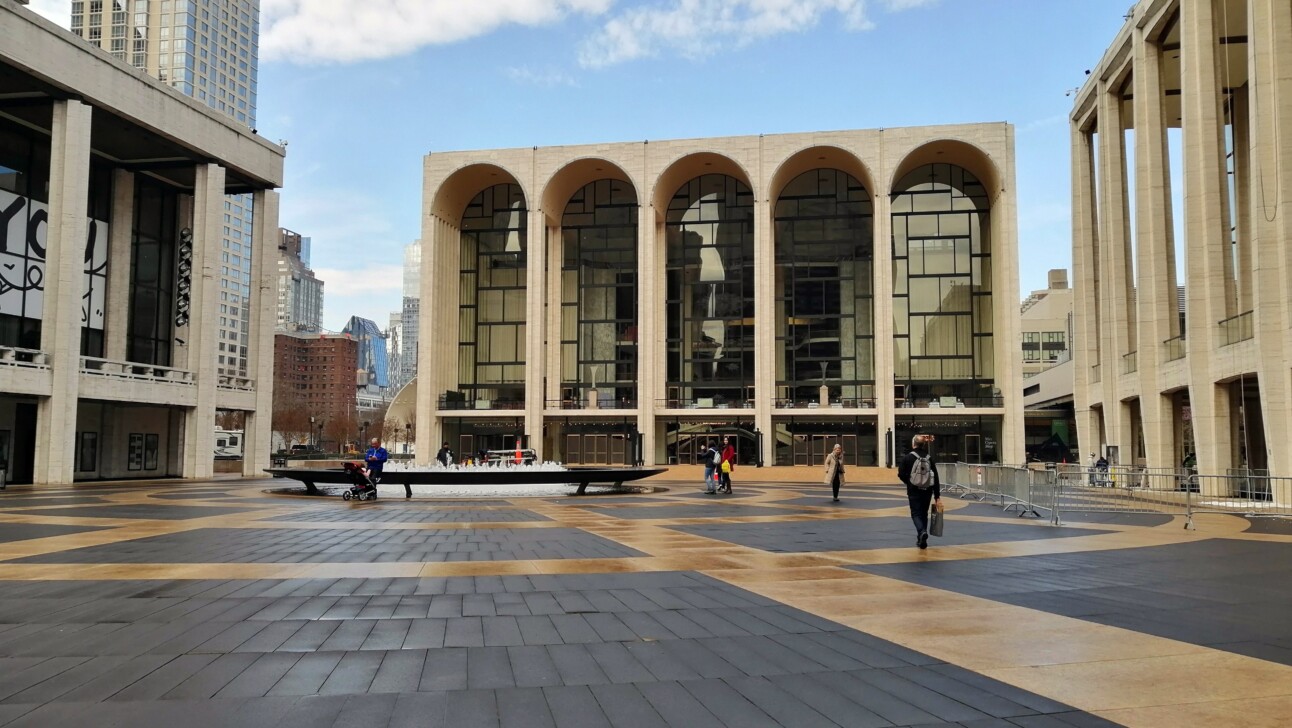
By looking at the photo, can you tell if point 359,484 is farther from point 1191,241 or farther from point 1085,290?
point 1085,290

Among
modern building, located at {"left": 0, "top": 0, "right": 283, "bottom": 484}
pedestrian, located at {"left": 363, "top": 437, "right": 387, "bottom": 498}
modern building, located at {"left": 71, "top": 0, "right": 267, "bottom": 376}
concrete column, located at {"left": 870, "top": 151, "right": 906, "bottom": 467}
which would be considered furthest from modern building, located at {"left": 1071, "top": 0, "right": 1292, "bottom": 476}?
modern building, located at {"left": 71, "top": 0, "right": 267, "bottom": 376}

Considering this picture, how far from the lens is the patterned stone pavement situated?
203 inches

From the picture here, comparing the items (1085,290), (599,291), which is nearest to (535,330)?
(599,291)

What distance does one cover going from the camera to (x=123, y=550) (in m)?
12.9

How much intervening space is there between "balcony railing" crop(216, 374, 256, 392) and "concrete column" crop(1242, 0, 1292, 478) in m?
46.7

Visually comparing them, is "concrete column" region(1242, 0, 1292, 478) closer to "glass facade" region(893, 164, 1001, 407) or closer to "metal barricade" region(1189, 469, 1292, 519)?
"metal barricade" region(1189, 469, 1292, 519)

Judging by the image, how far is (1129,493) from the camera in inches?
1070

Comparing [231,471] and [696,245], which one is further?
[696,245]

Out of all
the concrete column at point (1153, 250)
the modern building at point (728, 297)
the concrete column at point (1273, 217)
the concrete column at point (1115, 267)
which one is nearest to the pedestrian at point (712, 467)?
the concrete column at point (1273, 217)

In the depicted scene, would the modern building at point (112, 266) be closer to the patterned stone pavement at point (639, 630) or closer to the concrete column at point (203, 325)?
the concrete column at point (203, 325)

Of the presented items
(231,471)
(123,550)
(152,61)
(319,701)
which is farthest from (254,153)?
(152,61)

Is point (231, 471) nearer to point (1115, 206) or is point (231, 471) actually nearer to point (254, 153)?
point (254, 153)

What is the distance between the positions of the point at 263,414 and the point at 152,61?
118 meters

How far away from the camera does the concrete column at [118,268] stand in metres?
44.3
